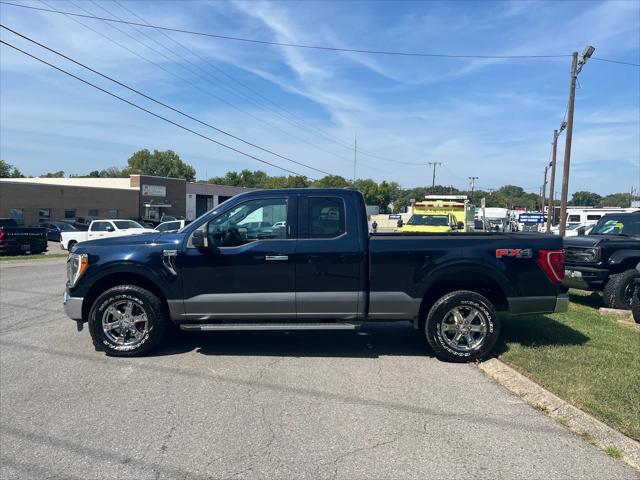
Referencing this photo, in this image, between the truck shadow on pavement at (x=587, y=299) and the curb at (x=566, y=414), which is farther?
the truck shadow on pavement at (x=587, y=299)

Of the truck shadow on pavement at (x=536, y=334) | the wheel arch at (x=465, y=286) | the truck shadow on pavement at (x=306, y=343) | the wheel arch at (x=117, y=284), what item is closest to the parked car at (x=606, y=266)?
the truck shadow on pavement at (x=536, y=334)

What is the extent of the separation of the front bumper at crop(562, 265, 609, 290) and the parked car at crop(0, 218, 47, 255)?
23275 millimetres

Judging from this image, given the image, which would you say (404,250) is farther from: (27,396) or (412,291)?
(27,396)

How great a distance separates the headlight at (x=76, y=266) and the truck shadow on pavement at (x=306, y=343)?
132 centimetres

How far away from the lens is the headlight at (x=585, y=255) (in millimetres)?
9344

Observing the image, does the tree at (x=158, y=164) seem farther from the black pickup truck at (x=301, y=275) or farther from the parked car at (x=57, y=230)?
the black pickup truck at (x=301, y=275)

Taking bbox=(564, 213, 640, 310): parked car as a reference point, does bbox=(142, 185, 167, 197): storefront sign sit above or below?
above

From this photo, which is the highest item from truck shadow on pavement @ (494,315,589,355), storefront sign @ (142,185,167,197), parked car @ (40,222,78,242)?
storefront sign @ (142,185,167,197)

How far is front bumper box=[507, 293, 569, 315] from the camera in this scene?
19.8ft

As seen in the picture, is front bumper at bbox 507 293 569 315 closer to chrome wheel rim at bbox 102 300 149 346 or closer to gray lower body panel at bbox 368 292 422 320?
gray lower body panel at bbox 368 292 422 320

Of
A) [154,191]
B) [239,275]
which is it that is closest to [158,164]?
[154,191]

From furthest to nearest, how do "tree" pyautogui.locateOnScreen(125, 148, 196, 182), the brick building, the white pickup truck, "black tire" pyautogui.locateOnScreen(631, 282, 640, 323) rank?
"tree" pyautogui.locateOnScreen(125, 148, 196, 182), the brick building, the white pickup truck, "black tire" pyautogui.locateOnScreen(631, 282, 640, 323)

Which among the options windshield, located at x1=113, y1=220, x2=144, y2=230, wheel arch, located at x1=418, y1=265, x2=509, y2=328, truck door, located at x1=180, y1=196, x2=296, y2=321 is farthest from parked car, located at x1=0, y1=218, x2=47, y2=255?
wheel arch, located at x1=418, y1=265, x2=509, y2=328

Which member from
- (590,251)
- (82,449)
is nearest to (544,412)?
(82,449)
